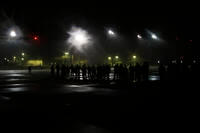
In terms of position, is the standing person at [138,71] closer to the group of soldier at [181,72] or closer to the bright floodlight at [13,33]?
the group of soldier at [181,72]

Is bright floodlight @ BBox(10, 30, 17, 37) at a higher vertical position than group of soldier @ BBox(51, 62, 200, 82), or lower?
higher

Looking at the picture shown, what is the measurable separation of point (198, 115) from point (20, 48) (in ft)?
325

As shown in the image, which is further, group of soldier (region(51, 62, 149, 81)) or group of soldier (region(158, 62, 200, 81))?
group of soldier (region(51, 62, 149, 81))

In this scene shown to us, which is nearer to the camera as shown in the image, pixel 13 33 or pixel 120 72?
pixel 120 72

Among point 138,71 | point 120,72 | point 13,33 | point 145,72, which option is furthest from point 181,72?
point 13,33

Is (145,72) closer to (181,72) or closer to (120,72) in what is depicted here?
(120,72)

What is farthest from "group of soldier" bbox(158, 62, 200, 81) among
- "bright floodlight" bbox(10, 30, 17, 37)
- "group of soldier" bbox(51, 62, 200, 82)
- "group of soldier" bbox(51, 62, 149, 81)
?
"bright floodlight" bbox(10, 30, 17, 37)

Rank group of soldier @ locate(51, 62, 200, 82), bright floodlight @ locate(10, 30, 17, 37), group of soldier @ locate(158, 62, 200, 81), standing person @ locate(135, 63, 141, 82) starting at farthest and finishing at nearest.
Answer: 1. bright floodlight @ locate(10, 30, 17, 37)
2. standing person @ locate(135, 63, 141, 82)
3. group of soldier @ locate(51, 62, 200, 82)
4. group of soldier @ locate(158, 62, 200, 81)

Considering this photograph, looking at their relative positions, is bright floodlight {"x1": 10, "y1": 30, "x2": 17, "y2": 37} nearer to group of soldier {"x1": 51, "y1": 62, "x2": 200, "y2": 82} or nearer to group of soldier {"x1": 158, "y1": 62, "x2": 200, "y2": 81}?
group of soldier {"x1": 51, "y1": 62, "x2": 200, "y2": 82}

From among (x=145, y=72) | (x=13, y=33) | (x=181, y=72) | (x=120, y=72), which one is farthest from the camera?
(x=13, y=33)

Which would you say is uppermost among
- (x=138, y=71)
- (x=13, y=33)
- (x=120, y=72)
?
(x=13, y=33)

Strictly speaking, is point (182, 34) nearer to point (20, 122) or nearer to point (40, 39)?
point (40, 39)

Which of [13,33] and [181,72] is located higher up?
[13,33]

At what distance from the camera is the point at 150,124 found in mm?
6363
